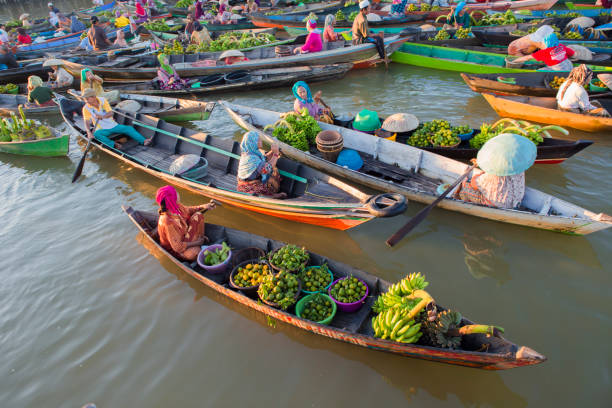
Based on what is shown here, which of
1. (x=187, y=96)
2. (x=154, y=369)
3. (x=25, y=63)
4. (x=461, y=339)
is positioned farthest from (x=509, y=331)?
(x=25, y=63)

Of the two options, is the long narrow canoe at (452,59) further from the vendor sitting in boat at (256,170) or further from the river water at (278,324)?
the vendor sitting in boat at (256,170)

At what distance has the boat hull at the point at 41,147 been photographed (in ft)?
30.9

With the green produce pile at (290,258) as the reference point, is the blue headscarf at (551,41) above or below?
above

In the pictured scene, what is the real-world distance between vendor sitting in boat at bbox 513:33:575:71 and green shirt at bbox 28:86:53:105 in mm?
18132

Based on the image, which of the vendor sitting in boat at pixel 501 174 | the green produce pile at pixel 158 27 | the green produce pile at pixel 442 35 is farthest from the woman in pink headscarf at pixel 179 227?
the green produce pile at pixel 158 27

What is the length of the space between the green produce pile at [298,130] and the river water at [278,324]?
7.08ft

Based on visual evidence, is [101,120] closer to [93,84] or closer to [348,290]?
[93,84]

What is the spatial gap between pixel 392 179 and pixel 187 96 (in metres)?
9.77

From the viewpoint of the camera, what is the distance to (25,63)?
17.2m

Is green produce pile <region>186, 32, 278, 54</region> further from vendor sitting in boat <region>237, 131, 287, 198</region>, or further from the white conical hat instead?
vendor sitting in boat <region>237, 131, 287, 198</region>

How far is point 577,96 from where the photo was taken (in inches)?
314

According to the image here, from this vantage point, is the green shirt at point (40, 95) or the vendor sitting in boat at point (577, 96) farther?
the green shirt at point (40, 95)

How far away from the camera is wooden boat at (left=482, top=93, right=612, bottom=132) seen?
8.11 meters

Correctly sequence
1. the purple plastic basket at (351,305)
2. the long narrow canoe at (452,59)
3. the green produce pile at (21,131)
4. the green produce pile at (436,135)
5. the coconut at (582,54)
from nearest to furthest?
the purple plastic basket at (351,305)
the green produce pile at (436,135)
the green produce pile at (21,131)
the coconut at (582,54)
the long narrow canoe at (452,59)
